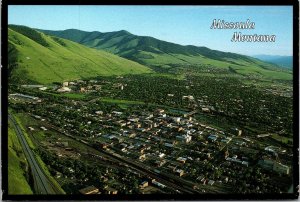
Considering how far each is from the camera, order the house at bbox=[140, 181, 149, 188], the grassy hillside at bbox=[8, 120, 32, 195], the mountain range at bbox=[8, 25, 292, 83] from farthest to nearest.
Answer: the mountain range at bbox=[8, 25, 292, 83] < the house at bbox=[140, 181, 149, 188] < the grassy hillside at bbox=[8, 120, 32, 195]

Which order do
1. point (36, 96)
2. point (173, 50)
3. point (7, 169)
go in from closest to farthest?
point (7, 169) → point (36, 96) → point (173, 50)

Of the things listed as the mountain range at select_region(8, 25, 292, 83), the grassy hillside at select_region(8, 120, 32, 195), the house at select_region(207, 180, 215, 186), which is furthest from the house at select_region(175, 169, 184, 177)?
the grassy hillside at select_region(8, 120, 32, 195)

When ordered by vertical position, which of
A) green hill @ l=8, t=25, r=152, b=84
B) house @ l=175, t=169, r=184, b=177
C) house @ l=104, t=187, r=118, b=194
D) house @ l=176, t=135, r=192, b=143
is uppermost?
green hill @ l=8, t=25, r=152, b=84

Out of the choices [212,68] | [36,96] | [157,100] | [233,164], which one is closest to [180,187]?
[233,164]

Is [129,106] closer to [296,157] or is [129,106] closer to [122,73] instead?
[122,73]

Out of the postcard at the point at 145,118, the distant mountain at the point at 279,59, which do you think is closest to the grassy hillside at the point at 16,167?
the postcard at the point at 145,118

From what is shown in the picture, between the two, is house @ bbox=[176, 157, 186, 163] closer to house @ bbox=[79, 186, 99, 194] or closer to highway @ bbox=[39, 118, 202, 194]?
highway @ bbox=[39, 118, 202, 194]

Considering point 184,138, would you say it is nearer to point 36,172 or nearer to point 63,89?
point 63,89
